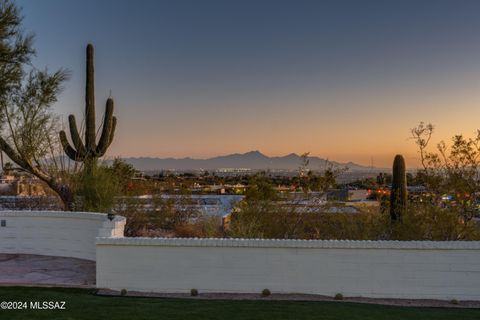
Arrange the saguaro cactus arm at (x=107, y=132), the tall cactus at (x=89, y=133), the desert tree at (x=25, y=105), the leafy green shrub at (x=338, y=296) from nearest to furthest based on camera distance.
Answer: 1. the leafy green shrub at (x=338, y=296)
2. the desert tree at (x=25, y=105)
3. the tall cactus at (x=89, y=133)
4. the saguaro cactus arm at (x=107, y=132)

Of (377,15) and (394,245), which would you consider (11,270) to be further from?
(377,15)

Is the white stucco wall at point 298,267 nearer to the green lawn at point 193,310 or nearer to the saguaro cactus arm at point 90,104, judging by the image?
the green lawn at point 193,310

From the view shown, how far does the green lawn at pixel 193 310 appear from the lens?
670cm

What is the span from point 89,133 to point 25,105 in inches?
87.9

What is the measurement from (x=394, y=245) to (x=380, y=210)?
166 inches

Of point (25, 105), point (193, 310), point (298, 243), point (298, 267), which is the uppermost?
point (25, 105)

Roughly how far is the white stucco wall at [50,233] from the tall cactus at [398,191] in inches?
288

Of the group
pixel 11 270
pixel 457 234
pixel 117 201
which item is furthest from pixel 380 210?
pixel 11 270

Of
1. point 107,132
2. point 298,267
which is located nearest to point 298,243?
point 298,267

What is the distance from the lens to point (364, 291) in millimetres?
8281

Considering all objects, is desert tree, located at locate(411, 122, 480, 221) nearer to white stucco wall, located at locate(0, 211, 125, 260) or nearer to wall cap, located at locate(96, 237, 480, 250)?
wall cap, located at locate(96, 237, 480, 250)

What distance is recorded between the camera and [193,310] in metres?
7.08

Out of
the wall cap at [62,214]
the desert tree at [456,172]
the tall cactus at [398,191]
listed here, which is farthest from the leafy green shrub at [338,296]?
the wall cap at [62,214]

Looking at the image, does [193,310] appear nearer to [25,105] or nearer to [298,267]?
[298,267]
